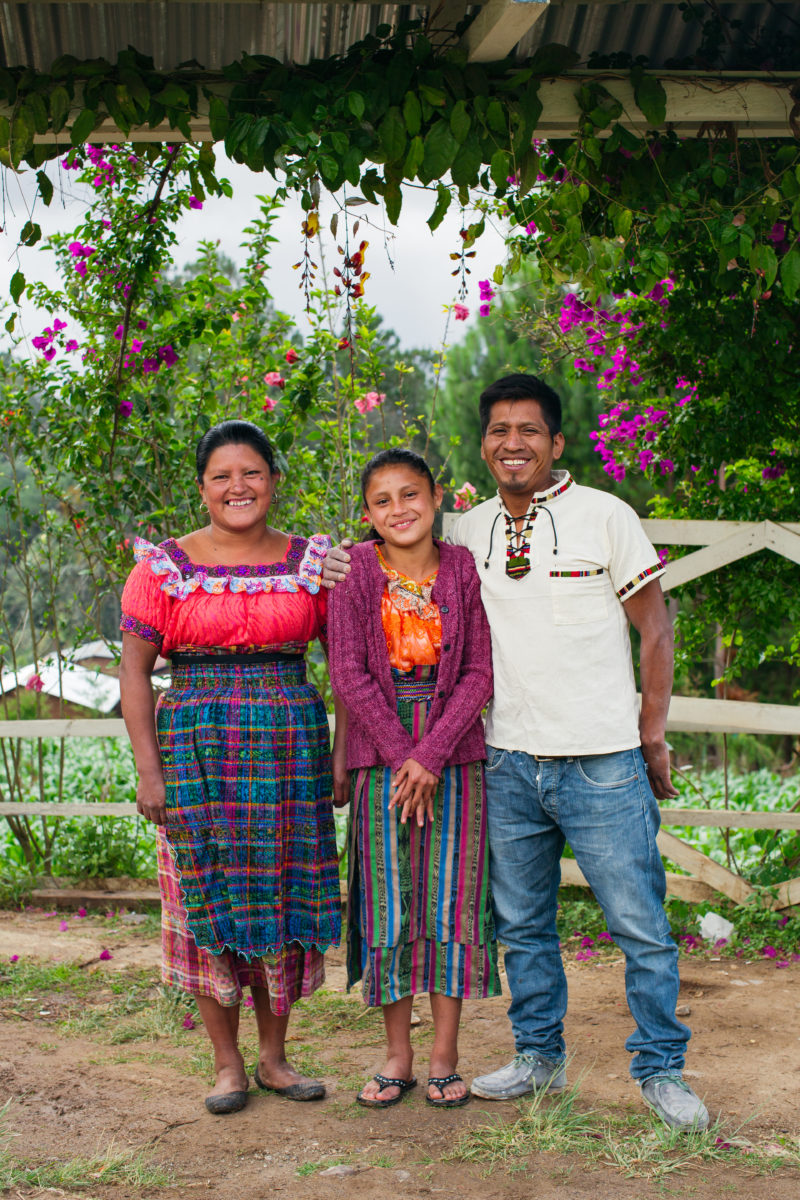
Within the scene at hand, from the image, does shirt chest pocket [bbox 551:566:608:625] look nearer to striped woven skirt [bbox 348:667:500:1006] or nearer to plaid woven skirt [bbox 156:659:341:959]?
striped woven skirt [bbox 348:667:500:1006]

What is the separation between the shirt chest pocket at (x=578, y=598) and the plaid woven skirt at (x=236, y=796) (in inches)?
31.4

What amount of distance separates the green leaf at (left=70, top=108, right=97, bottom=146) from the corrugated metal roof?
345mm

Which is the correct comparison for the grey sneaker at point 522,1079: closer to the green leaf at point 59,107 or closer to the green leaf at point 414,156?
the green leaf at point 414,156

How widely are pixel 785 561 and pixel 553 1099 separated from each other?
2.52 meters

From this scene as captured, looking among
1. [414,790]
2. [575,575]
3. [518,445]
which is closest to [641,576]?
[575,575]

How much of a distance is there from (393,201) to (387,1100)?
101 inches

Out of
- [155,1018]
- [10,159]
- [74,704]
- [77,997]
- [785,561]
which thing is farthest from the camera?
[74,704]

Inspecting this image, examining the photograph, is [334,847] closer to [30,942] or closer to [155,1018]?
[155,1018]

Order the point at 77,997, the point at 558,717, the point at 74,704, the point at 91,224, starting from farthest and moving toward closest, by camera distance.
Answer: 1. the point at 74,704
2. the point at 91,224
3. the point at 77,997
4. the point at 558,717

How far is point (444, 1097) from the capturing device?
3.08m

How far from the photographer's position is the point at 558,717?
295 centimetres

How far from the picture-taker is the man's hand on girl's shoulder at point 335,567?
10.0ft

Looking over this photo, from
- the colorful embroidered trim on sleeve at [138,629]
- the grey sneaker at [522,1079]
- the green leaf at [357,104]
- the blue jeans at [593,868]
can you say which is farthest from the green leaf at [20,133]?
the grey sneaker at [522,1079]

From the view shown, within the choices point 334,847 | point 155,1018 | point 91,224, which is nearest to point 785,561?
point 334,847
